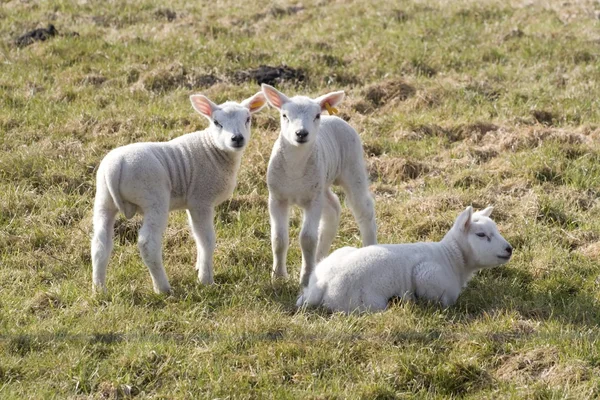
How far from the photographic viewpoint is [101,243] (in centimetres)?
732

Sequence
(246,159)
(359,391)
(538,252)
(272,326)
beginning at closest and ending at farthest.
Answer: (359,391) < (272,326) < (538,252) < (246,159)

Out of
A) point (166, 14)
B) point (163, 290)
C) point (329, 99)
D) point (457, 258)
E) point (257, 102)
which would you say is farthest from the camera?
point (166, 14)

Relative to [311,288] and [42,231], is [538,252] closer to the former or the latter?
[311,288]

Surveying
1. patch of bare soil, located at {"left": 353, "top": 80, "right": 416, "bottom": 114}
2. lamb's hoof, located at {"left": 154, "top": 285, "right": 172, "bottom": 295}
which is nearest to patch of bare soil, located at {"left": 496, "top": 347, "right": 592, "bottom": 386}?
lamb's hoof, located at {"left": 154, "top": 285, "right": 172, "bottom": 295}

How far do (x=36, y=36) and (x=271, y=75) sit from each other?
381cm

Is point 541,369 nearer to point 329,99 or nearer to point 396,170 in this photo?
point 329,99

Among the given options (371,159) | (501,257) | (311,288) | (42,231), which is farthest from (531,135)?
(42,231)

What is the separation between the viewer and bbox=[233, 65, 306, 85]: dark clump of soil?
42.0 ft

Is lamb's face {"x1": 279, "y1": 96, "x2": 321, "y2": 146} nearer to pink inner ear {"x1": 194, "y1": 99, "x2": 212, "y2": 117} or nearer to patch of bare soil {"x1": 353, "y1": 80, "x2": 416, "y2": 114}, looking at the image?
pink inner ear {"x1": 194, "y1": 99, "x2": 212, "y2": 117}

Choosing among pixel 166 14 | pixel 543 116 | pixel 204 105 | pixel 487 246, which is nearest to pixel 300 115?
pixel 204 105

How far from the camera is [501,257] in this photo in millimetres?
7520

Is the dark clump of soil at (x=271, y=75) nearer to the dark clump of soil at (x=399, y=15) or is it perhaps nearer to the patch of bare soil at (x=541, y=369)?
the dark clump of soil at (x=399, y=15)

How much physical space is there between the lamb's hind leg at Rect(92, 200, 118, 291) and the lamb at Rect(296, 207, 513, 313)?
1.52m

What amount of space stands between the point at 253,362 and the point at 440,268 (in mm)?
1819
